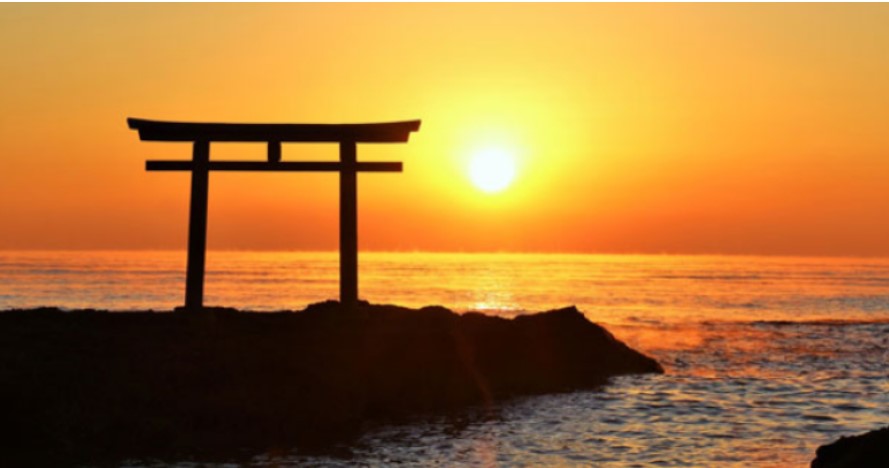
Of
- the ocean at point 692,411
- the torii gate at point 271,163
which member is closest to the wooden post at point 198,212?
the torii gate at point 271,163

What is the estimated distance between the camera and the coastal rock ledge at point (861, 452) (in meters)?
9.34

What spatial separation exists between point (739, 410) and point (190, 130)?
37.3 feet

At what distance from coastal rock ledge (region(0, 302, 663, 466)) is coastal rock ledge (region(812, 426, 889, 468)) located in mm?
6741

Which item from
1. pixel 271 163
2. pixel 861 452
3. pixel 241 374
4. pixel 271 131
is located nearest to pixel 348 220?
pixel 271 163

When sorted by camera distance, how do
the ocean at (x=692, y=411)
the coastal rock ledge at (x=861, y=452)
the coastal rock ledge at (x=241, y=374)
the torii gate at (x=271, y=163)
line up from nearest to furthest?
the coastal rock ledge at (x=861, y=452) < the coastal rock ledge at (x=241, y=374) < the ocean at (x=692, y=411) < the torii gate at (x=271, y=163)

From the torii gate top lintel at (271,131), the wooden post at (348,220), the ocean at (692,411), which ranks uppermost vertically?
the torii gate top lintel at (271,131)

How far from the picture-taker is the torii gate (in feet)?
58.4

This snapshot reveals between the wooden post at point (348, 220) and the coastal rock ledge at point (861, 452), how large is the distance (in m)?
9.79

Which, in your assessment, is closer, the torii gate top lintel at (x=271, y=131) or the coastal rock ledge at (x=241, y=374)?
the coastal rock ledge at (x=241, y=374)

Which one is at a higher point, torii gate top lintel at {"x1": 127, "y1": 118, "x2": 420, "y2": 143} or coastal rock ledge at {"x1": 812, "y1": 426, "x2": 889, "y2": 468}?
torii gate top lintel at {"x1": 127, "y1": 118, "x2": 420, "y2": 143}

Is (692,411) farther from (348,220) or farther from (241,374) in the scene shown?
(241,374)

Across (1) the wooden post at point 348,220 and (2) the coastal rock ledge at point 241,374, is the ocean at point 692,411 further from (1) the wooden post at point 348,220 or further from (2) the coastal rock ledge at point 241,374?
(1) the wooden post at point 348,220

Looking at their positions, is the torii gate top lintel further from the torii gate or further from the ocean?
the ocean

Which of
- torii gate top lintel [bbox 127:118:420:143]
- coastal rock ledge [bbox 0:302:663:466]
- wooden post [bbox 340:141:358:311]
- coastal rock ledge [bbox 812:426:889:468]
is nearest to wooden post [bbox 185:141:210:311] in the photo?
torii gate top lintel [bbox 127:118:420:143]
